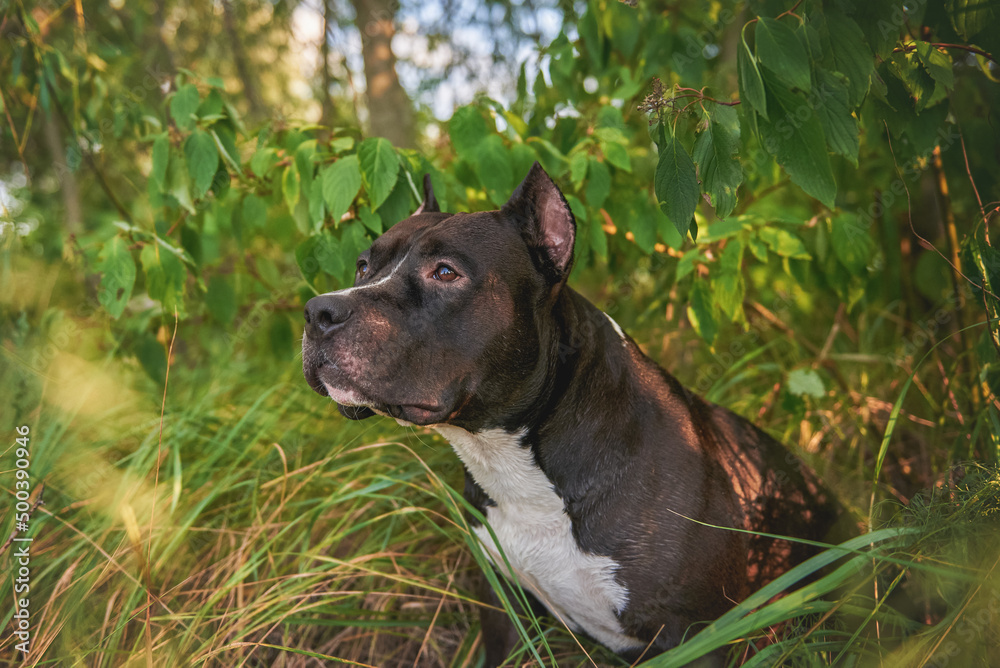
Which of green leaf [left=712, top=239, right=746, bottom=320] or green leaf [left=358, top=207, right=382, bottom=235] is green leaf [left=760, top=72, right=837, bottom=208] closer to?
green leaf [left=712, top=239, right=746, bottom=320]

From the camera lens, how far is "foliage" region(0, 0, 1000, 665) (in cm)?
182

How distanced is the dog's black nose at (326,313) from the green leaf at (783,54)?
1.25m

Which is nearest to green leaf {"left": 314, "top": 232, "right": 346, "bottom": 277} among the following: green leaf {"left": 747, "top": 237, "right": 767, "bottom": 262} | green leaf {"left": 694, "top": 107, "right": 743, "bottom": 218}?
green leaf {"left": 694, "top": 107, "right": 743, "bottom": 218}

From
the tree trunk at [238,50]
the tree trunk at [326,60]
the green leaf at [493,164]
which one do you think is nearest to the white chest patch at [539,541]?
the green leaf at [493,164]

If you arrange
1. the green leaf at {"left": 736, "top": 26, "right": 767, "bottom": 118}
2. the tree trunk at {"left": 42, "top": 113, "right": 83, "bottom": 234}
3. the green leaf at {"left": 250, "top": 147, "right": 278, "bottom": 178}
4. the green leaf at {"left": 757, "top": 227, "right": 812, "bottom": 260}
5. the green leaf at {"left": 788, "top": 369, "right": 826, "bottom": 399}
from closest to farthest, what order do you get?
the green leaf at {"left": 736, "top": 26, "right": 767, "bottom": 118} → the green leaf at {"left": 250, "top": 147, "right": 278, "bottom": 178} → the green leaf at {"left": 757, "top": 227, "right": 812, "bottom": 260} → the green leaf at {"left": 788, "top": 369, "right": 826, "bottom": 399} → the tree trunk at {"left": 42, "top": 113, "right": 83, "bottom": 234}

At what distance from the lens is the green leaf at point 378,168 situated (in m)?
2.29

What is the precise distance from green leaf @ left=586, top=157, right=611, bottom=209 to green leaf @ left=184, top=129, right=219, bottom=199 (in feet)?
4.59

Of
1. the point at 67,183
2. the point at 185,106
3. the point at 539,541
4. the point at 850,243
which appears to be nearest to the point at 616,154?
the point at 850,243

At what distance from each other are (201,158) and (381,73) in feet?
8.45

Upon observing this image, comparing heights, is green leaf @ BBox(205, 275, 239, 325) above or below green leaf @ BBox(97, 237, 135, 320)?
below

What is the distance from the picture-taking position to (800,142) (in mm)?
1654

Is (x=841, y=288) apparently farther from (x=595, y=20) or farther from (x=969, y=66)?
(x=595, y=20)

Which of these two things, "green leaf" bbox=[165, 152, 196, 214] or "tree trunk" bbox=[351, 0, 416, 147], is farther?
"tree trunk" bbox=[351, 0, 416, 147]

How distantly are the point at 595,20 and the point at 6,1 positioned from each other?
273cm
